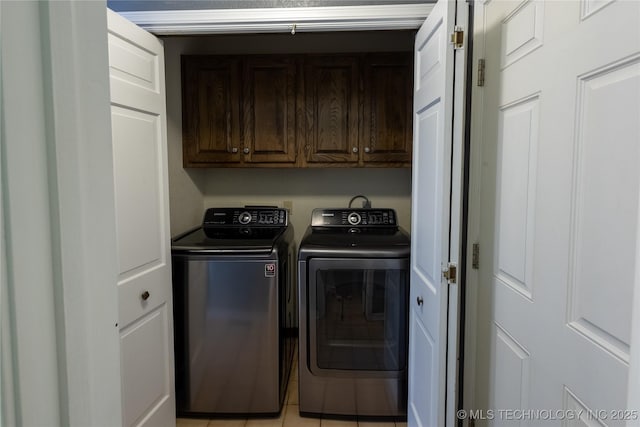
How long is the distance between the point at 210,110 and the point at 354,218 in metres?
1.23

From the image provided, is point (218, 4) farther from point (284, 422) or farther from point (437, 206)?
point (284, 422)

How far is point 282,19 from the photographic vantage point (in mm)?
1696

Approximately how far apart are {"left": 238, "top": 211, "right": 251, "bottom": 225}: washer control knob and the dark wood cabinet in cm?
37

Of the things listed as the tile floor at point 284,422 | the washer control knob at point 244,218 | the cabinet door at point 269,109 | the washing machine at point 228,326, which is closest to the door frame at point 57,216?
the washing machine at point 228,326

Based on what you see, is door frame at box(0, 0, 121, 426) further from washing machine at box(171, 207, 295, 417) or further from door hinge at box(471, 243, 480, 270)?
washing machine at box(171, 207, 295, 417)

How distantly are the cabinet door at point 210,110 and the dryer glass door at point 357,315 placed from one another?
3.68 ft

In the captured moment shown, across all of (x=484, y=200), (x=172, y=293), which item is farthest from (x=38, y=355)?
(x=172, y=293)

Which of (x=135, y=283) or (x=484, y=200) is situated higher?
(x=484, y=200)

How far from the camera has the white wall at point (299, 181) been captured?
2736mm

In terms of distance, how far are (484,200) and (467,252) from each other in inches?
8.3

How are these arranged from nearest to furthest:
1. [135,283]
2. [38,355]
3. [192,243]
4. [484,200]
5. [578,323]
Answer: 1. [38,355]
2. [578,323]
3. [484,200]
4. [135,283]
5. [192,243]

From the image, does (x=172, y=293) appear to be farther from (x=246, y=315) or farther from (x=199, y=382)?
(x=199, y=382)

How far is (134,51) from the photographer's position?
62.4 inches

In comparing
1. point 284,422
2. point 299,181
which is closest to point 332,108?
point 299,181
